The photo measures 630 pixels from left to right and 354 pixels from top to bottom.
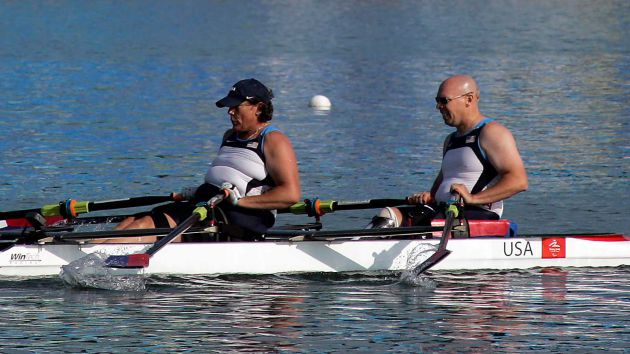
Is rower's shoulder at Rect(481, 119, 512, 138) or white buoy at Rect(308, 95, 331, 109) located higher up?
white buoy at Rect(308, 95, 331, 109)

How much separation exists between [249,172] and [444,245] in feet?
6.34

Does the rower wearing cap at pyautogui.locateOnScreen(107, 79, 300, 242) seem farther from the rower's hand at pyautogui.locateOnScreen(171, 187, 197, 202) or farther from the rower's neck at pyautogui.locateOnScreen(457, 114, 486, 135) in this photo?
the rower's neck at pyautogui.locateOnScreen(457, 114, 486, 135)

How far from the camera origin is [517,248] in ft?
47.8

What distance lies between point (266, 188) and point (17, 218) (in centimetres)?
264

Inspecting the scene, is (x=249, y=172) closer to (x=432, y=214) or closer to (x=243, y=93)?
(x=243, y=93)

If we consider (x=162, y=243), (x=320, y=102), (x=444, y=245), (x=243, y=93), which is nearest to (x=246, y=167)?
(x=243, y=93)

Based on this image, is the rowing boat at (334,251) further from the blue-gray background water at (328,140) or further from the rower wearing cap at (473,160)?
the rower wearing cap at (473,160)

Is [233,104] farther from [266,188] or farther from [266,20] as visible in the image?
[266,20]

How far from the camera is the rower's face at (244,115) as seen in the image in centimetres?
1405

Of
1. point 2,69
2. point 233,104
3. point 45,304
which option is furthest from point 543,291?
point 2,69

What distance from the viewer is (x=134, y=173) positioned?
2267cm

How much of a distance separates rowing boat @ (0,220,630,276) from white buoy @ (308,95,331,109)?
16.6m

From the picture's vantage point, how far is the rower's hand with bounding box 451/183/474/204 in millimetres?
14086

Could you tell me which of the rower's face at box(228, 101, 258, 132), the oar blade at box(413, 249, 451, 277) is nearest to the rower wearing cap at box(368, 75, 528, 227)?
the oar blade at box(413, 249, 451, 277)
